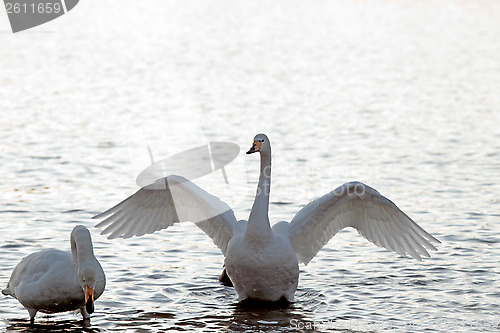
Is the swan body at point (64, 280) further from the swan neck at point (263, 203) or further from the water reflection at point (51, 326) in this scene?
the swan neck at point (263, 203)

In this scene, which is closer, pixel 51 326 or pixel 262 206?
pixel 51 326

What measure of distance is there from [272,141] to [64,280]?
9.78 m

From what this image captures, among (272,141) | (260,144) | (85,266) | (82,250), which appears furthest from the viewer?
(272,141)

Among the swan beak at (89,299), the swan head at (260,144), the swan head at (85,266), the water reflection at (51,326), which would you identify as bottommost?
the water reflection at (51,326)

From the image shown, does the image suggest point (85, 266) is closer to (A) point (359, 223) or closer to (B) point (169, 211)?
(B) point (169, 211)

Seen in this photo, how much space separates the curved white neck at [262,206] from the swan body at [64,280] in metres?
1.77

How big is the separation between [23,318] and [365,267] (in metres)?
4.30

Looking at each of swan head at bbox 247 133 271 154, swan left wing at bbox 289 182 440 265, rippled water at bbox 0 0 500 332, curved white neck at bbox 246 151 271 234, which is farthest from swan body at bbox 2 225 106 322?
swan left wing at bbox 289 182 440 265

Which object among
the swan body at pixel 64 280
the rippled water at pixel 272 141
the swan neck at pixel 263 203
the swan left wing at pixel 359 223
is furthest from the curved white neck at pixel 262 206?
the swan body at pixel 64 280

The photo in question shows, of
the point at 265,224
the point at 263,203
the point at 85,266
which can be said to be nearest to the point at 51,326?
the point at 85,266

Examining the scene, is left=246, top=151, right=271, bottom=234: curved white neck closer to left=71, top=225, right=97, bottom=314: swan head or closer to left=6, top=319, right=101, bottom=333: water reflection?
left=71, top=225, right=97, bottom=314: swan head

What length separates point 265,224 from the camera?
32.6 feet

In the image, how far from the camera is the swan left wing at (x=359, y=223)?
33.6ft

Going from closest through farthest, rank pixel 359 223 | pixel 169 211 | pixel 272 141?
1. pixel 359 223
2. pixel 169 211
3. pixel 272 141
